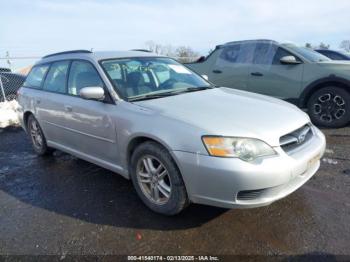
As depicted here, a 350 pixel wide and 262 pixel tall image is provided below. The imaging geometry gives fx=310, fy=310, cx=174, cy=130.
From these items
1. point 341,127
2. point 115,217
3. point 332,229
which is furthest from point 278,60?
point 115,217

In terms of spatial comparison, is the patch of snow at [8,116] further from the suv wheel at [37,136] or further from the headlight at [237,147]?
the headlight at [237,147]

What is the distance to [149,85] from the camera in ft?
11.9

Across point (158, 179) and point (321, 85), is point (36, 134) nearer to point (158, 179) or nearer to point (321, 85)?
point (158, 179)

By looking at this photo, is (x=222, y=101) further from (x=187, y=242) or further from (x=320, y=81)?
(x=320, y=81)

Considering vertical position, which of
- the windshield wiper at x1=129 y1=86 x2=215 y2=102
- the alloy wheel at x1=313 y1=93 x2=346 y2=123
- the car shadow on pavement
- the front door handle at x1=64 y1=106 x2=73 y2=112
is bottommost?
the car shadow on pavement

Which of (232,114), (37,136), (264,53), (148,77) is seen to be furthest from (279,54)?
(37,136)

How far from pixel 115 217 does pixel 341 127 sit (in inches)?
185

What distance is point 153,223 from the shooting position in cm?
300

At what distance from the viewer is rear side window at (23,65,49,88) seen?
4.80m

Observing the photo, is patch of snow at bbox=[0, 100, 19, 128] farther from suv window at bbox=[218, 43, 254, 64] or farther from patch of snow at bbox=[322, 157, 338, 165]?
patch of snow at bbox=[322, 157, 338, 165]

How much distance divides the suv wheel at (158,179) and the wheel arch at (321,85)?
4.10m

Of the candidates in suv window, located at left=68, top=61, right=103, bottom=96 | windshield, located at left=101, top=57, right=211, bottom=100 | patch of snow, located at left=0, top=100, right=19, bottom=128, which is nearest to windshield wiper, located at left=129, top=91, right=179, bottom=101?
windshield, located at left=101, top=57, right=211, bottom=100

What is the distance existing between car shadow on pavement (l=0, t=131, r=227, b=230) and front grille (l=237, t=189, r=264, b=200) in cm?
60

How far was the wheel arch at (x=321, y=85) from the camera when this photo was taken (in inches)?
222
